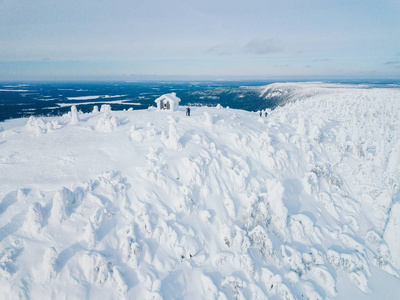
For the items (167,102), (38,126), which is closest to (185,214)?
(38,126)

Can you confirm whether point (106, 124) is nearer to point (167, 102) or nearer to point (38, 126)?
point (38, 126)

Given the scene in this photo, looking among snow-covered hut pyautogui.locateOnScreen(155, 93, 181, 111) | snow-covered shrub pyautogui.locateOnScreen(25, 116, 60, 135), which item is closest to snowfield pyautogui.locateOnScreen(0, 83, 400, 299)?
snow-covered shrub pyautogui.locateOnScreen(25, 116, 60, 135)

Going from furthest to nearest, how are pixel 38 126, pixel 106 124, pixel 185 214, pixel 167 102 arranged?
1. pixel 167 102
2. pixel 106 124
3. pixel 38 126
4. pixel 185 214

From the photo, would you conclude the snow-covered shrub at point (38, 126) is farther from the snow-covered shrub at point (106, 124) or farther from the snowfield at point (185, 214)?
the snow-covered shrub at point (106, 124)

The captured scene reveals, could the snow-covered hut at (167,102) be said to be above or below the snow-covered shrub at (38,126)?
above

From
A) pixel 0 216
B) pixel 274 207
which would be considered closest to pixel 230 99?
pixel 274 207

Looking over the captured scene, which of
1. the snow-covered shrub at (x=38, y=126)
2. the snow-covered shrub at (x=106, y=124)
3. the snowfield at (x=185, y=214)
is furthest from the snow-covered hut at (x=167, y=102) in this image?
the snow-covered shrub at (x=38, y=126)

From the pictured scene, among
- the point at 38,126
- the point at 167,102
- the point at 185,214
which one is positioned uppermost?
the point at 167,102

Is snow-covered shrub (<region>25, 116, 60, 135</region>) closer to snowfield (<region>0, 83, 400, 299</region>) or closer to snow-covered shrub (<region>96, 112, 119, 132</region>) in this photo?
snowfield (<region>0, 83, 400, 299</region>)

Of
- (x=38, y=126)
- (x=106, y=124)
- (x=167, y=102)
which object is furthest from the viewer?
(x=167, y=102)
